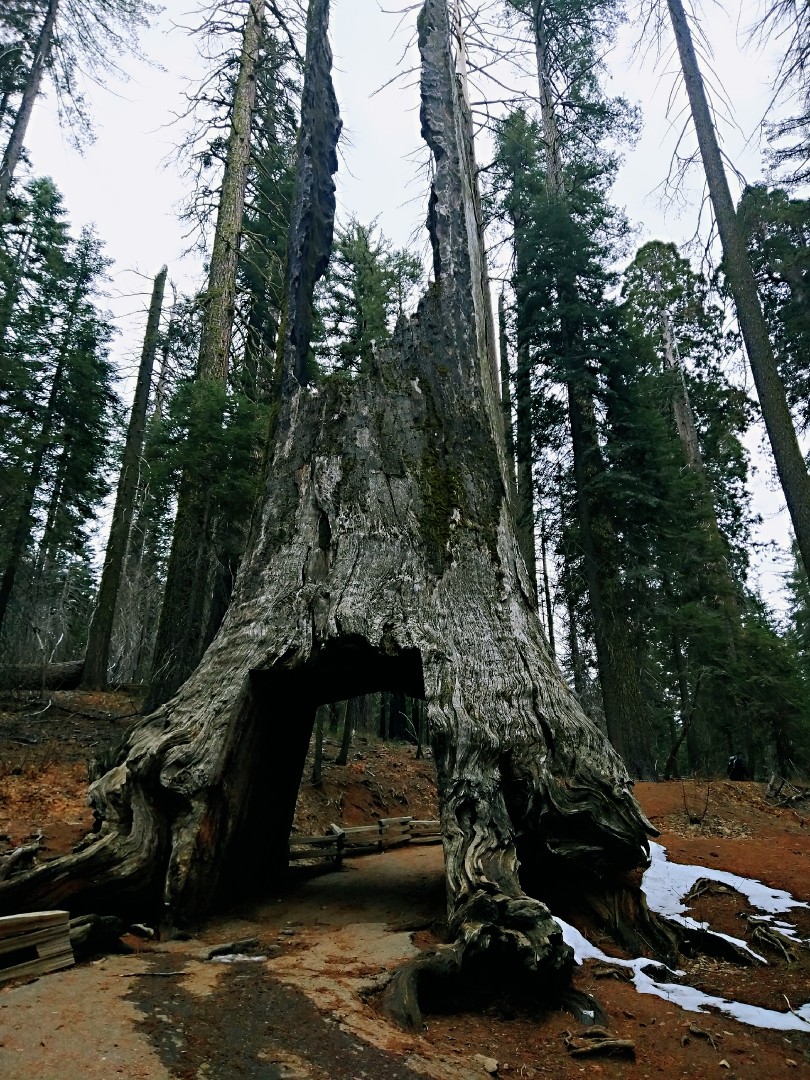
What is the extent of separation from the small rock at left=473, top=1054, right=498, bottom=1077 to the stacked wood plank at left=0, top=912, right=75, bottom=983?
7.69 ft

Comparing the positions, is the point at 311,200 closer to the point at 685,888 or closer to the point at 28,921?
the point at 28,921

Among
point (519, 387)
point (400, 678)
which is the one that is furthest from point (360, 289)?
point (400, 678)

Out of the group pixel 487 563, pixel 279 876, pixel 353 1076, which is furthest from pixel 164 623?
pixel 353 1076

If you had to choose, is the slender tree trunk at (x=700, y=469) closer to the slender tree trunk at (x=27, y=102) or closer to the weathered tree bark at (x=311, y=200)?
the weathered tree bark at (x=311, y=200)

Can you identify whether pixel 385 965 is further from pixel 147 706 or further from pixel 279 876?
pixel 147 706

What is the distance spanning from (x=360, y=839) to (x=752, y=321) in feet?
31.7

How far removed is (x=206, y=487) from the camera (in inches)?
405

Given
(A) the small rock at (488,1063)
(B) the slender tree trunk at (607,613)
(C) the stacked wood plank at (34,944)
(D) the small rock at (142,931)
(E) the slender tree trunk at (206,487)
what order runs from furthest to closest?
(B) the slender tree trunk at (607,613)
(E) the slender tree trunk at (206,487)
(D) the small rock at (142,931)
(C) the stacked wood plank at (34,944)
(A) the small rock at (488,1063)

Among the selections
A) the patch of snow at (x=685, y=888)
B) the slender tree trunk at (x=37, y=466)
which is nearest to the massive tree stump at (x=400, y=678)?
the patch of snow at (x=685, y=888)

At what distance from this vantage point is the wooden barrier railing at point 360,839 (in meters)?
8.32

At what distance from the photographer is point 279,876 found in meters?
7.11

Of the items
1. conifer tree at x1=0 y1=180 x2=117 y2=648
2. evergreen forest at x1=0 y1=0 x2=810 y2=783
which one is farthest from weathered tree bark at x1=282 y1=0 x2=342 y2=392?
conifer tree at x1=0 y1=180 x2=117 y2=648

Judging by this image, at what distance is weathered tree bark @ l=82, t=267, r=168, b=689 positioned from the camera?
15.6 meters

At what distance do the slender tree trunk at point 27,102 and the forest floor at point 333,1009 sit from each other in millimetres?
12466
